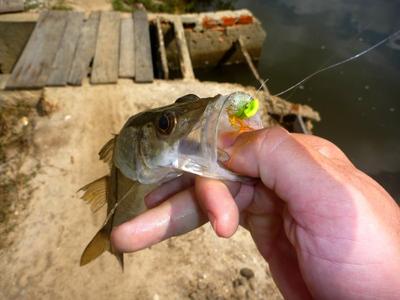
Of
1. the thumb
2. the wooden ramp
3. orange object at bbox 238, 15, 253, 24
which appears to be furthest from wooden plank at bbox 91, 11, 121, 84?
the thumb

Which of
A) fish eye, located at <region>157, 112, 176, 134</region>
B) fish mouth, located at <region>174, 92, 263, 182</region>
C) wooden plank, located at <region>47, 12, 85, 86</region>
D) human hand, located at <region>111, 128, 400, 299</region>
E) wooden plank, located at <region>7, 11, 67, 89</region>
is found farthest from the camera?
wooden plank, located at <region>47, 12, 85, 86</region>

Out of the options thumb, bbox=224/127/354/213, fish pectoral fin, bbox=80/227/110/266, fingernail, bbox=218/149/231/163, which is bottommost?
fish pectoral fin, bbox=80/227/110/266

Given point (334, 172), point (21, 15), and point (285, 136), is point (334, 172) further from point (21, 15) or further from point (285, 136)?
point (21, 15)

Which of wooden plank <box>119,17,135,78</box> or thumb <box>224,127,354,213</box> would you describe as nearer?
thumb <box>224,127,354,213</box>

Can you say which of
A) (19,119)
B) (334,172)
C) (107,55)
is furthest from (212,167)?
(107,55)

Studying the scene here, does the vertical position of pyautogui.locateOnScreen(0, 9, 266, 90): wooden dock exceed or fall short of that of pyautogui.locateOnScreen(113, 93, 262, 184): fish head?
it falls short

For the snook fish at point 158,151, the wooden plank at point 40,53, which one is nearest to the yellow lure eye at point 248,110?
the snook fish at point 158,151

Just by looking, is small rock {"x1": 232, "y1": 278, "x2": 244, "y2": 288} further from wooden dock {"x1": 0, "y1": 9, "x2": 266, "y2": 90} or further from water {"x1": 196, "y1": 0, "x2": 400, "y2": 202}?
water {"x1": 196, "y1": 0, "x2": 400, "y2": 202}

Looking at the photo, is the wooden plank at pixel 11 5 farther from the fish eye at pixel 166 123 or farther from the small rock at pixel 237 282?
the fish eye at pixel 166 123
